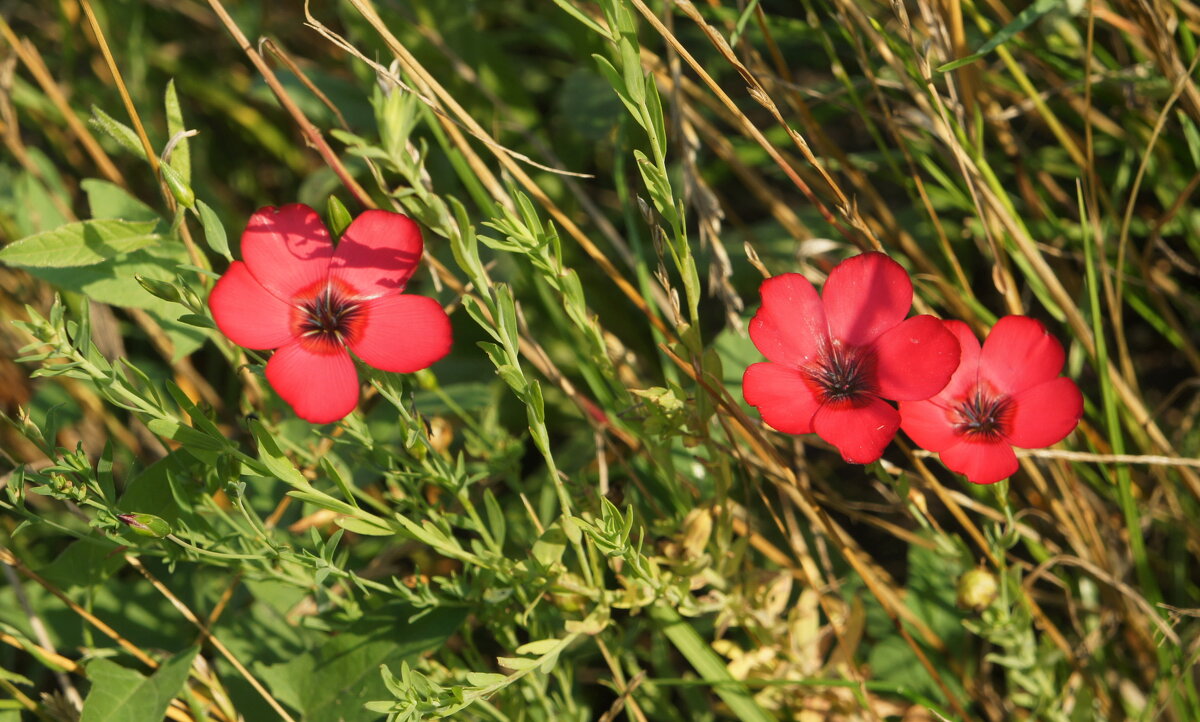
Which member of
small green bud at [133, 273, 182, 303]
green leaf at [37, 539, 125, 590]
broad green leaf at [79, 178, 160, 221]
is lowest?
green leaf at [37, 539, 125, 590]

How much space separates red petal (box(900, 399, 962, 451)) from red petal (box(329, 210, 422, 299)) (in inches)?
18.5

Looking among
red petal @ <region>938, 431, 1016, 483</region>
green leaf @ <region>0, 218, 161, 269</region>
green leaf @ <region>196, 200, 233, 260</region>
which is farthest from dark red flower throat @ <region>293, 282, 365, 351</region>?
red petal @ <region>938, 431, 1016, 483</region>

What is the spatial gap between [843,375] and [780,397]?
0.09 m

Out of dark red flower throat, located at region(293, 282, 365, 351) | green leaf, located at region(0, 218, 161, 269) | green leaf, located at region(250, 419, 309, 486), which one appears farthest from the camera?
green leaf, located at region(0, 218, 161, 269)

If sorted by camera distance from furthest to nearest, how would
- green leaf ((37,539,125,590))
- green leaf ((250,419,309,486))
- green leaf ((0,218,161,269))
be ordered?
green leaf ((37,539,125,590)) → green leaf ((0,218,161,269)) → green leaf ((250,419,309,486))

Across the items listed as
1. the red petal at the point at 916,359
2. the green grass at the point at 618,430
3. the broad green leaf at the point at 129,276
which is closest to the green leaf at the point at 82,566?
the green grass at the point at 618,430

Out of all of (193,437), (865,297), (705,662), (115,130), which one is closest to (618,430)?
(705,662)

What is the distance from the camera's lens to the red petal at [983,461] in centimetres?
83

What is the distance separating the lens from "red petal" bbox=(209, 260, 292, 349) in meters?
0.84

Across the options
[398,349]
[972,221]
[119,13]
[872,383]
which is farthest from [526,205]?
[119,13]

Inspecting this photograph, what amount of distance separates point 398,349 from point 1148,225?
3.59 feet

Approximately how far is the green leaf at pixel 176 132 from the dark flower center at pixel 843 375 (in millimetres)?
597

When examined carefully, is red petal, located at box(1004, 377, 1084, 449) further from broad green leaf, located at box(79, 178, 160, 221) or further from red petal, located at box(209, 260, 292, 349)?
broad green leaf, located at box(79, 178, 160, 221)

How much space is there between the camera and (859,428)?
32.0 inches
